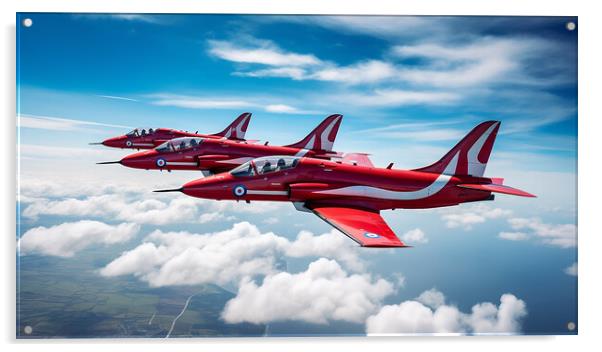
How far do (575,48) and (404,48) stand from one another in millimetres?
2966

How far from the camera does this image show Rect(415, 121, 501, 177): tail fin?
8.84 meters

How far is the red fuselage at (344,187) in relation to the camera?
9.00 metres

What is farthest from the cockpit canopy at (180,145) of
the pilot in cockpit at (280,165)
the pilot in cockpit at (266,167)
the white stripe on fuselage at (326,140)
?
the pilot in cockpit at (280,165)

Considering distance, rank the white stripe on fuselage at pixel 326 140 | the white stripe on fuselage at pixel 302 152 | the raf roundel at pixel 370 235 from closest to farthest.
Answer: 1. the raf roundel at pixel 370 235
2. the white stripe on fuselage at pixel 326 140
3. the white stripe on fuselage at pixel 302 152

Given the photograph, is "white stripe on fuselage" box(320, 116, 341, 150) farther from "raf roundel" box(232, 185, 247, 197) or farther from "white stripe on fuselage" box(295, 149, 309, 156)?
"raf roundel" box(232, 185, 247, 197)

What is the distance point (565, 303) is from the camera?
25.2 feet

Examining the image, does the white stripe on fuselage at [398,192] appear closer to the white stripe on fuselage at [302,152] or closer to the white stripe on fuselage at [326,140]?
the white stripe on fuselage at [326,140]

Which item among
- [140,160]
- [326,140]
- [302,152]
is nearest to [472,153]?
[326,140]

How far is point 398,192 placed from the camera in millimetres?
9086

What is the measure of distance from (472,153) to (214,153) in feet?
25.4

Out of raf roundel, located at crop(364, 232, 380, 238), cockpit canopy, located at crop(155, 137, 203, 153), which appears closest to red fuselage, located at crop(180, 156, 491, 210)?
raf roundel, located at crop(364, 232, 380, 238)

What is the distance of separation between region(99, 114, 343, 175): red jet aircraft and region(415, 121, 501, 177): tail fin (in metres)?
4.08

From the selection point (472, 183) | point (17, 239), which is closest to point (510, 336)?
point (472, 183)

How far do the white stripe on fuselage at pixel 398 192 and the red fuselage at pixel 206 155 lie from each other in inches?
170
